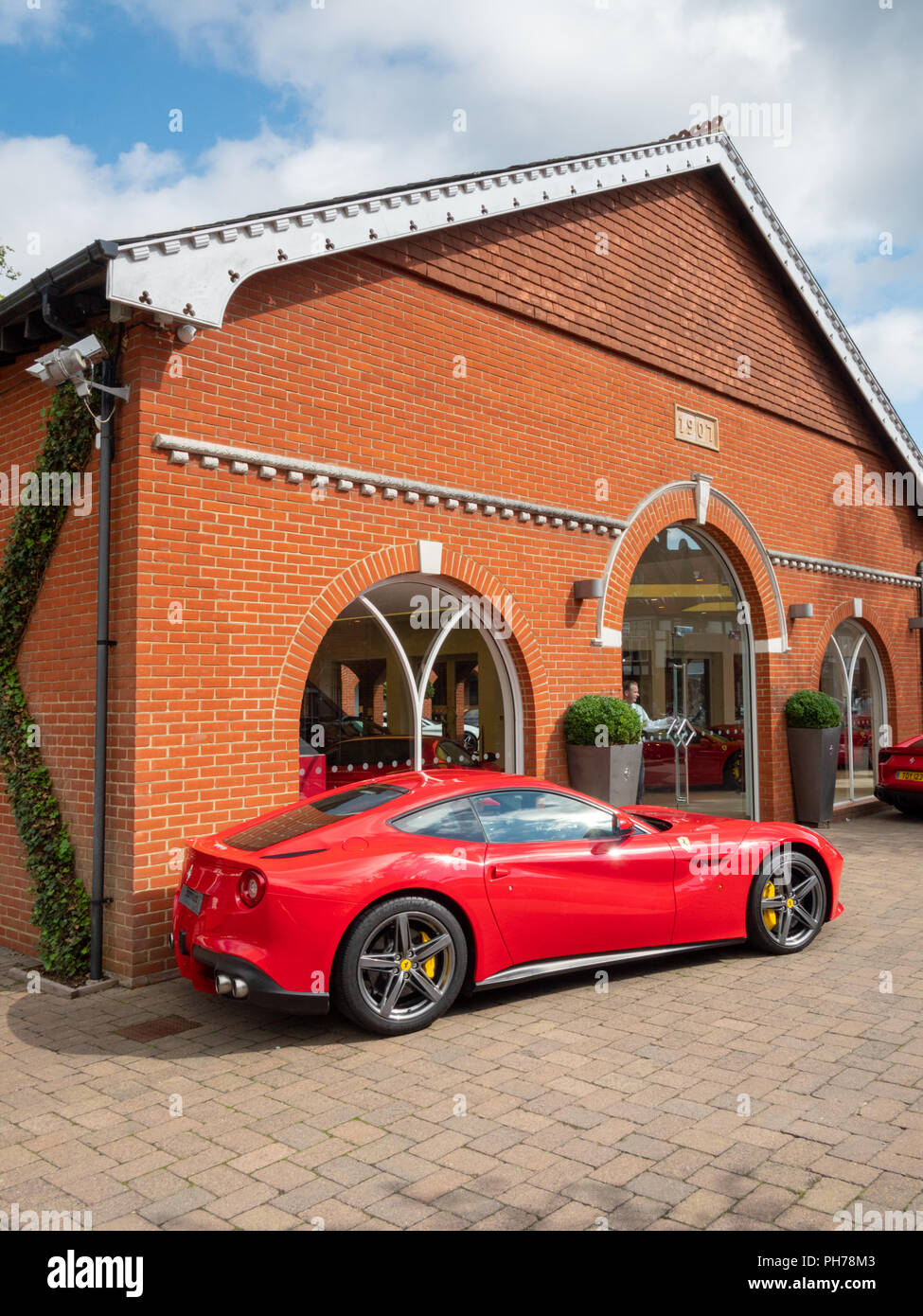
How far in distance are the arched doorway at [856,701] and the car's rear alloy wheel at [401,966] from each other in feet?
32.5

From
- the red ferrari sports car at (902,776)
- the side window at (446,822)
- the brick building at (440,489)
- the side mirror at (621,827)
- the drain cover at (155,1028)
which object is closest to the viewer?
the drain cover at (155,1028)

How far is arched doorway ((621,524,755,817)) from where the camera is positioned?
12055mm

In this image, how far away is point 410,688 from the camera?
8469 mm

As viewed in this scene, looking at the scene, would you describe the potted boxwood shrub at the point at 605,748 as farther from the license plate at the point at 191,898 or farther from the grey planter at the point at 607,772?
the license plate at the point at 191,898

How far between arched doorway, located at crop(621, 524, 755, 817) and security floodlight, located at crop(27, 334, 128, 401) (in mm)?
6341

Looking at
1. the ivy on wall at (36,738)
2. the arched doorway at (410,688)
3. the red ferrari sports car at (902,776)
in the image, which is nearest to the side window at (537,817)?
the arched doorway at (410,688)

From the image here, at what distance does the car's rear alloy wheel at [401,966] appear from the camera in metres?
5.00

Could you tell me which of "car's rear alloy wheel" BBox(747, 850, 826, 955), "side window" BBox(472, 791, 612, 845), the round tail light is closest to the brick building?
the round tail light

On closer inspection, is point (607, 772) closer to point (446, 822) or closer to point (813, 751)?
point (446, 822)

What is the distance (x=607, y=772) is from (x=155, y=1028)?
4.84 meters

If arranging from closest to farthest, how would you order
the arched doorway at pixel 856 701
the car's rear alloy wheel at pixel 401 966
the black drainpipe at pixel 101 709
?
the car's rear alloy wheel at pixel 401 966 < the black drainpipe at pixel 101 709 < the arched doorway at pixel 856 701

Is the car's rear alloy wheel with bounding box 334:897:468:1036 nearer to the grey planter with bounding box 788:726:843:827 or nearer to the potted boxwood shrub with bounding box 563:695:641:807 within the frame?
the potted boxwood shrub with bounding box 563:695:641:807
